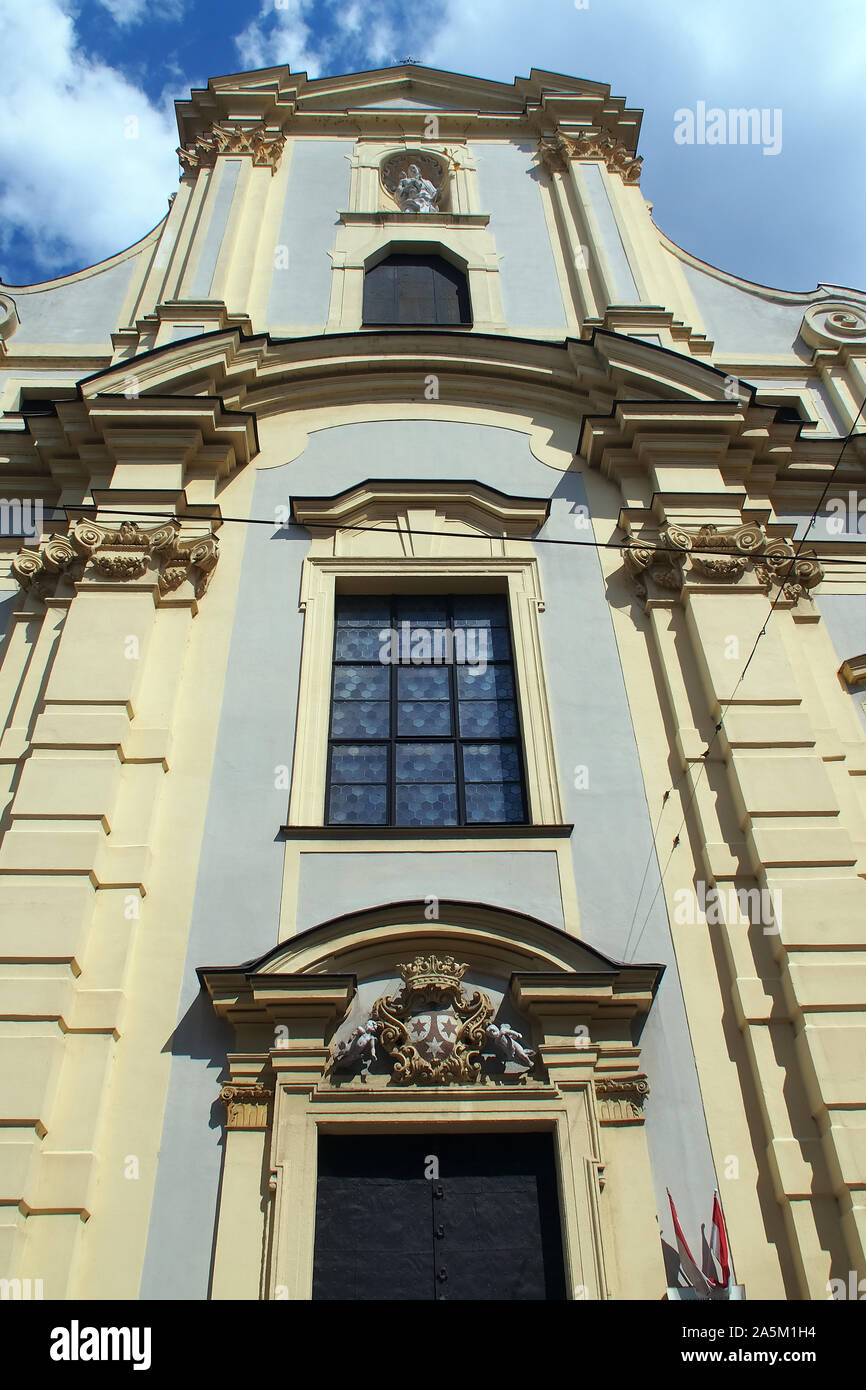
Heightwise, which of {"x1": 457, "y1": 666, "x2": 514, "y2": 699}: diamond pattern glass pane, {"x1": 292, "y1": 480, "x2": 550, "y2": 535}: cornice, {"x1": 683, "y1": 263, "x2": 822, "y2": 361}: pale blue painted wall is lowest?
{"x1": 457, "y1": 666, "x2": 514, "y2": 699}: diamond pattern glass pane

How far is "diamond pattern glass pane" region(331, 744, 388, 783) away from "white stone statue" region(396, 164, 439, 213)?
9.61m

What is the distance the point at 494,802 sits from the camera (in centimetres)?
938

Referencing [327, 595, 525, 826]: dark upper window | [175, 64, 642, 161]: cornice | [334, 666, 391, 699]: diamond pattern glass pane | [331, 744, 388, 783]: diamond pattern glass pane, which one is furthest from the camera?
[175, 64, 642, 161]: cornice

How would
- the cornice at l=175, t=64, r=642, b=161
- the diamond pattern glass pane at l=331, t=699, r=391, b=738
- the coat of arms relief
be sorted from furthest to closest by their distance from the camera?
the cornice at l=175, t=64, r=642, b=161
the diamond pattern glass pane at l=331, t=699, r=391, b=738
the coat of arms relief

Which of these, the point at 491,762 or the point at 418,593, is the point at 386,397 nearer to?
the point at 418,593

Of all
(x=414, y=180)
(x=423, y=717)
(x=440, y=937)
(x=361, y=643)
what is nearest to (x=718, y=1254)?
(x=440, y=937)

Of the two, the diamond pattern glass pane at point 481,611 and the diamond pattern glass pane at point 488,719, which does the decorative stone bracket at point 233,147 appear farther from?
the diamond pattern glass pane at point 488,719

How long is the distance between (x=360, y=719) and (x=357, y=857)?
1.68 m

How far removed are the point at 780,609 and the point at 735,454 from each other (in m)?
2.08

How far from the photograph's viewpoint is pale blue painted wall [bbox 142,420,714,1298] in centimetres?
718

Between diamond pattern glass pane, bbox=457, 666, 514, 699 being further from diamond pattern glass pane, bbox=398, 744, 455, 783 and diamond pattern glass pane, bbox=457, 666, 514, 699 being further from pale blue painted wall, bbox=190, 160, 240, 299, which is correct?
pale blue painted wall, bbox=190, 160, 240, 299

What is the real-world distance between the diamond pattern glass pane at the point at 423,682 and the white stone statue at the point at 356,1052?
3456 mm

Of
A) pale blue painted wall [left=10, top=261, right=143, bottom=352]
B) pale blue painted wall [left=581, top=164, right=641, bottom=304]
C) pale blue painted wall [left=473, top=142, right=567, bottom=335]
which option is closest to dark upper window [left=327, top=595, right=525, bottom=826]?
pale blue painted wall [left=473, top=142, right=567, bottom=335]

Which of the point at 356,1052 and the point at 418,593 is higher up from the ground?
the point at 418,593
